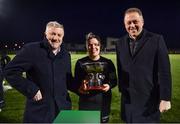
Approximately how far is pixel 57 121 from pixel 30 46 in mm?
1837

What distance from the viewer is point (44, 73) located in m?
3.62

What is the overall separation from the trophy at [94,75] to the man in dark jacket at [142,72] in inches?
10.4

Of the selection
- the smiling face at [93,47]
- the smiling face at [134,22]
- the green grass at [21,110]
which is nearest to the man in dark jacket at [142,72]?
the smiling face at [134,22]

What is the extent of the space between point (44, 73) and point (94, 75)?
559mm

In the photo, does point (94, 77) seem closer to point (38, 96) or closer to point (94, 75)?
point (94, 75)

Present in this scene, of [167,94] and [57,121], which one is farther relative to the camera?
[167,94]

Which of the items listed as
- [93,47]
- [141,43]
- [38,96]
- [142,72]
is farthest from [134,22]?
[38,96]

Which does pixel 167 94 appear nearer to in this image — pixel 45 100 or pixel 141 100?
pixel 141 100

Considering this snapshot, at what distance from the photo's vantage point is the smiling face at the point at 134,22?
3.57m

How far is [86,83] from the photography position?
364cm

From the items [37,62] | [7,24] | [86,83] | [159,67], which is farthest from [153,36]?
[7,24]

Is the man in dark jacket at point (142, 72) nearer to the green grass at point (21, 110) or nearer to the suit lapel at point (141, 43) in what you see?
the suit lapel at point (141, 43)

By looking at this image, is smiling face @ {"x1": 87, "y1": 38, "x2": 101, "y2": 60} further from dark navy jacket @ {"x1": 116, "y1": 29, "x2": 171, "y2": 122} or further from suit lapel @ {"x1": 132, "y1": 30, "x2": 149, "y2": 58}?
suit lapel @ {"x1": 132, "y1": 30, "x2": 149, "y2": 58}

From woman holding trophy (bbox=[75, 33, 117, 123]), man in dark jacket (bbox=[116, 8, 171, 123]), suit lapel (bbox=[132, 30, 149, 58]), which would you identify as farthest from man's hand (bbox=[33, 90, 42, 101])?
suit lapel (bbox=[132, 30, 149, 58])
